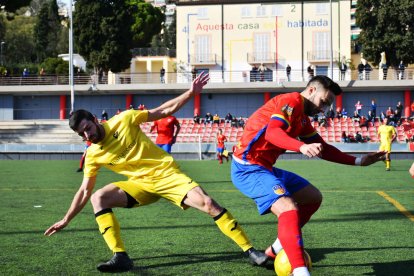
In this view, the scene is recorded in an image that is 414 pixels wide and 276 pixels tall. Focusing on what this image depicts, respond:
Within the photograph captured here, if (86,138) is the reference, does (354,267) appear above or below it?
below

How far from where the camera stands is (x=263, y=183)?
5895 mm

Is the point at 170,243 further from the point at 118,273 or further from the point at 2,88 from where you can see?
the point at 2,88

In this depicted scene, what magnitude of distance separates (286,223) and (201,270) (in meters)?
1.13

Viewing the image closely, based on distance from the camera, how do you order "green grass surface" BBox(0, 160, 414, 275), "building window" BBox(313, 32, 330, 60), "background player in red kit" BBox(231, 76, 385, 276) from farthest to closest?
1. "building window" BBox(313, 32, 330, 60)
2. "green grass surface" BBox(0, 160, 414, 275)
3. "background player in red kit" BBox(231, 76, 385, 276)

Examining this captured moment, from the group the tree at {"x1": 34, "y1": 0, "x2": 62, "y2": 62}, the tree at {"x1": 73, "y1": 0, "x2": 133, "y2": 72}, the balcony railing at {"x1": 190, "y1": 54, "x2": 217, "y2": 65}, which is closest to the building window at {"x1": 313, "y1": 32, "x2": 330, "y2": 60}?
the balcony railing at {"x1": 190, "y1": 54, "x2": 217, "y2": 65}

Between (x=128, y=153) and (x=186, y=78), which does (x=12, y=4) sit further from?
(x=128, y=153)

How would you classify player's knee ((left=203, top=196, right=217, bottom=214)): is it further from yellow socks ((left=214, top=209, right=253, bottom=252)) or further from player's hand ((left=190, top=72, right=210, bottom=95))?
player's hand ((left=190, top=72, right=210, bottom=95))

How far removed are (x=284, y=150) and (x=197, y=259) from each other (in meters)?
1.50

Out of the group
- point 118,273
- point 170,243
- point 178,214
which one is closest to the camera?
point 118,273

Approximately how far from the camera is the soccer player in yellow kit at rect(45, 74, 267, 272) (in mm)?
6391

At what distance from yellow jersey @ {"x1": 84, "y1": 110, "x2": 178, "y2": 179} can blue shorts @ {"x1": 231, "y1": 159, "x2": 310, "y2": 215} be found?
2.44 feet

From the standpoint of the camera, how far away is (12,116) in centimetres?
5269

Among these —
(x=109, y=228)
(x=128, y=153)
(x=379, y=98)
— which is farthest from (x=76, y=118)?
(x=379, y=98)

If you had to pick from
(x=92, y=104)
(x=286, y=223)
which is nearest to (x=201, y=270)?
(x=286, y=223)
